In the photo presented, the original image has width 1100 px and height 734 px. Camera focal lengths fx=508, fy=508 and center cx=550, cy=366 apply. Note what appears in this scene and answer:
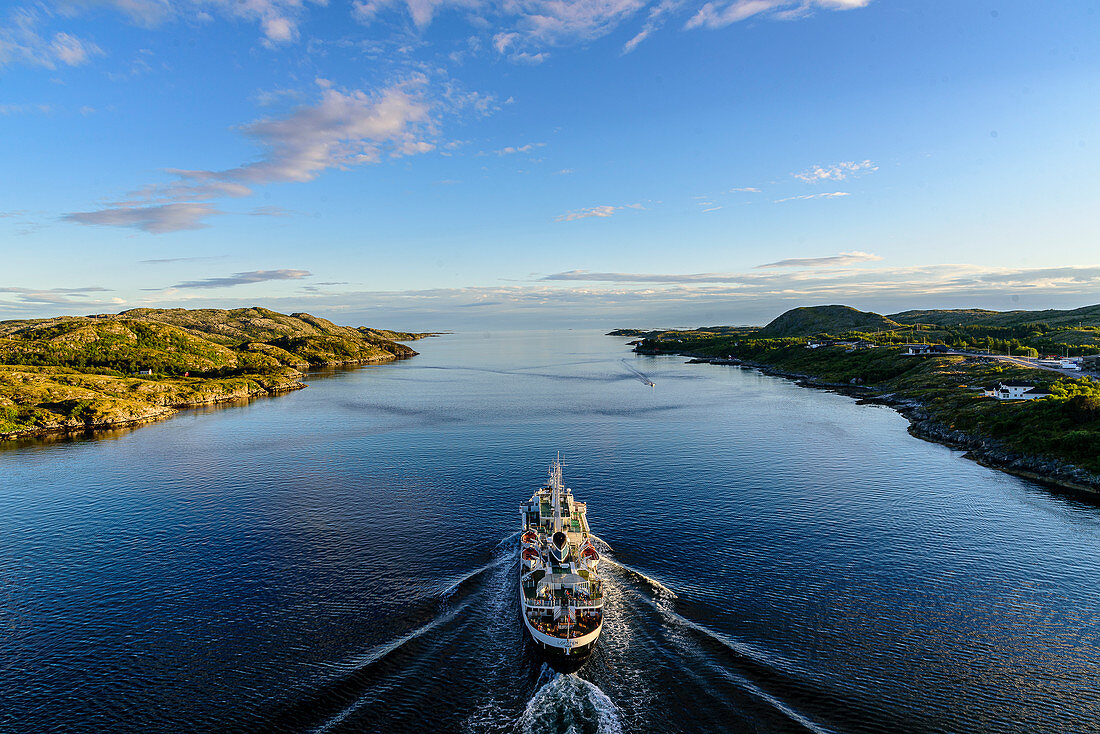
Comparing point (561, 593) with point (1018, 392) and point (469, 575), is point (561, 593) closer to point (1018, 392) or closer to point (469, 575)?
point (469, 575)

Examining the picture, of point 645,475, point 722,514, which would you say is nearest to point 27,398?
point 645,475

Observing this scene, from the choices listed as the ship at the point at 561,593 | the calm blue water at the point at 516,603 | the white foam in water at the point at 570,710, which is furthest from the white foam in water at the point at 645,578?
the white foam in water at the point at 570,710

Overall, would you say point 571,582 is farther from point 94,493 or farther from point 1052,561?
point 94,493

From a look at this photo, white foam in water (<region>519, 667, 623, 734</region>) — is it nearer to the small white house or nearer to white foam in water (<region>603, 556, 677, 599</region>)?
white foam in water (<region>603, 556, 677, 599</region>)

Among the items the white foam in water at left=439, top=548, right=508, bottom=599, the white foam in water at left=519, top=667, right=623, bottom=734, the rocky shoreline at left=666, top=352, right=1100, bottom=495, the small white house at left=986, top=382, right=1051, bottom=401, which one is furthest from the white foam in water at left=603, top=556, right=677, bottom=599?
the small white house at left=986, top=382, right=1051, bottom=401

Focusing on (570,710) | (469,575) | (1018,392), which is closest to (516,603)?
(469,575)

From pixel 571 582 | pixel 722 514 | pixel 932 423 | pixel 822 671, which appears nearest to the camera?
pixel 822 671
